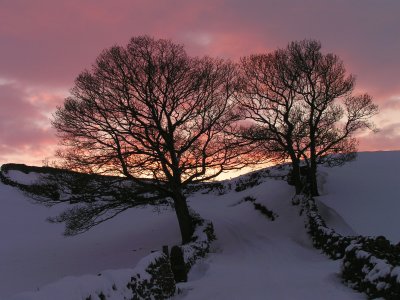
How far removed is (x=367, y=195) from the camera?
27.1m

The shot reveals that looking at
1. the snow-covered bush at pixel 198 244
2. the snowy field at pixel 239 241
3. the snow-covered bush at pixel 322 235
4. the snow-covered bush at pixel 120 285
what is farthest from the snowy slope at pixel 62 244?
the snow-covered bush at pixel 120 285

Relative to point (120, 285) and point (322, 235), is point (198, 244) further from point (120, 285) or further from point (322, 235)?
point (120, 285)

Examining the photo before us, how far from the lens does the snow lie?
21250mm

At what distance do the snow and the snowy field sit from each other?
50mm

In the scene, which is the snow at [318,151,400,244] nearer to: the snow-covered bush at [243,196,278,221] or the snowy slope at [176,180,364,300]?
the snowy slope at [176,180,364,300]

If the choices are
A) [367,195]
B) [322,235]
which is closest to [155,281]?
[322,235]

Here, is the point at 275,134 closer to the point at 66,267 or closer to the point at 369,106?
the point at 369,106

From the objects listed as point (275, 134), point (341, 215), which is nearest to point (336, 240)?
point (341, 215)

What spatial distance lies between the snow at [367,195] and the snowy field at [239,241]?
0.16 ft

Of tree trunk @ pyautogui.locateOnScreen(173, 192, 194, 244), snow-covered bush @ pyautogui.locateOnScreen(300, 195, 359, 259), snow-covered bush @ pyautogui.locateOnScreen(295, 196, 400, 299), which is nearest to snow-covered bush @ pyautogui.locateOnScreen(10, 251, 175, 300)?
snow-covered bush @ pyautogui.locateOnScreen(295, 196, 400, 299)

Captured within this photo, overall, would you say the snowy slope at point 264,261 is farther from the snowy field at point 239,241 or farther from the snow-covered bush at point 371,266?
the snow-covered bush at point 371,266

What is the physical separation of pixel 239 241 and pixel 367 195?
31.3ft

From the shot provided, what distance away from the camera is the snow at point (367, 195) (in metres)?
21.2

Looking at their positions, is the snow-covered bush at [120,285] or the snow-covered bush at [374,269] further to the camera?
the snow-covered bush at [374,269]
